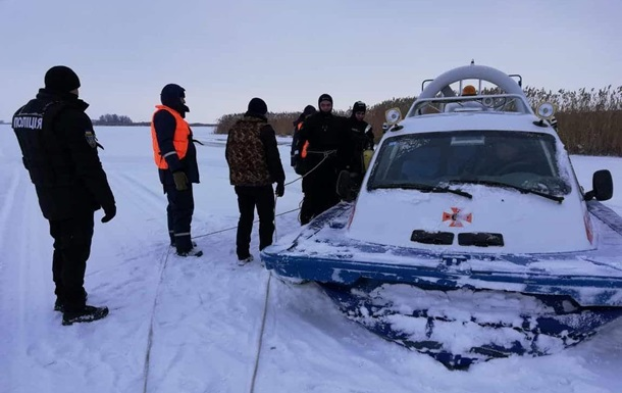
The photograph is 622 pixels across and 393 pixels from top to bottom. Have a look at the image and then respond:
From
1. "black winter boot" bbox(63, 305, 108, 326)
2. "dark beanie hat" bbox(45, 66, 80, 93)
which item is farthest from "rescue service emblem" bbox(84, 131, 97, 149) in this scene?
"black winter boot" bbox(63, 305, 108, 326)

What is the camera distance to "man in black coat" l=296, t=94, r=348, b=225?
20.0ft

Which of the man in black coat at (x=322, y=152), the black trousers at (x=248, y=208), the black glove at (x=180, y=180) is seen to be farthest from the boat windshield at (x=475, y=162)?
the black glove at (x=180, y=180)

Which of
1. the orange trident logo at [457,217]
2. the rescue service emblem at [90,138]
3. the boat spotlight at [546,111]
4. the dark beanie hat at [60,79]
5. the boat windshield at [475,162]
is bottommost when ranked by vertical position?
the orange trident logo at [457,217]

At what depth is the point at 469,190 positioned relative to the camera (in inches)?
142

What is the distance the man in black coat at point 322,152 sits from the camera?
6.09 m

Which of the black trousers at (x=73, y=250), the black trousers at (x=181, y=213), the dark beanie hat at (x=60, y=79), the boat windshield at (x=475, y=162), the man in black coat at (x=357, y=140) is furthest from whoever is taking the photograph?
the man in black coat at (x=357, y=140)

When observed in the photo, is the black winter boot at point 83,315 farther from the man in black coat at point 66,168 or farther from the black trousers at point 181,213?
the black trousers at point 181,213

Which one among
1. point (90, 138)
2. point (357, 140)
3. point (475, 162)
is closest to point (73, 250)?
point (90, 138)

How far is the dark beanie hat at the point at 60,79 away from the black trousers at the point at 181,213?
1866 millimetres

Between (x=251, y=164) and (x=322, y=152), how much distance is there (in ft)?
4.45

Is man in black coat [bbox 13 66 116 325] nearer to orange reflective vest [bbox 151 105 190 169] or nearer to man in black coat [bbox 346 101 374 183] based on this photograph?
orange reflective vest [bbox 151 105 190 169]

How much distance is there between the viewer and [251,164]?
5.02 m

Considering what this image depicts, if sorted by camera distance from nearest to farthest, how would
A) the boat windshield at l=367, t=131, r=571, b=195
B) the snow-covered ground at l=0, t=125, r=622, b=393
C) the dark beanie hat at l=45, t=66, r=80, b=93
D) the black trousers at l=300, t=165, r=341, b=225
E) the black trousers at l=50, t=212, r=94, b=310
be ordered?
the snow-covered ground at l=0, t=125, r=622, b=393 < the dark beanie hat at l=45, t=66, r=80, b=93 < the black trousers at l=50, t=212, r=94, b=310 < the boat windshield at l=367, t=131, r=571, b=195 < the black trousers at l=300, t=165, r=341, b=225

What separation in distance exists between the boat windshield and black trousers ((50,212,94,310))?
7.62 feet
